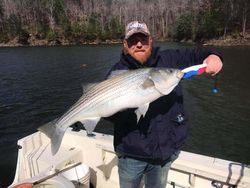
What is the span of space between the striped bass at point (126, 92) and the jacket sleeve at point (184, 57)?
0.36 metres

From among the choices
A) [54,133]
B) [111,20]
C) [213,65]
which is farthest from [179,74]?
[111,20]

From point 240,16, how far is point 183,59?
57.0 meters

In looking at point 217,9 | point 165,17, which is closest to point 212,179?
point 217,9

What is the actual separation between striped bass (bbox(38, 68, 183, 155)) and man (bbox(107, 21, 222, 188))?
5.2 inches

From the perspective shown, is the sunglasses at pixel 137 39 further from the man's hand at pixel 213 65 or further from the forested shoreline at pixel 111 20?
the forested shoreline at pixel 111 20

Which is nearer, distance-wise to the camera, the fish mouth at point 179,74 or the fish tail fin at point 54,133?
the fish mouth at point 179,74

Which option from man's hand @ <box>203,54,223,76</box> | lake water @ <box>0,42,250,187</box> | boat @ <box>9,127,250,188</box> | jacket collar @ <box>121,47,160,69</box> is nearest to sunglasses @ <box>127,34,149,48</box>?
jacket collar @ <box>121,47,160,69</box>

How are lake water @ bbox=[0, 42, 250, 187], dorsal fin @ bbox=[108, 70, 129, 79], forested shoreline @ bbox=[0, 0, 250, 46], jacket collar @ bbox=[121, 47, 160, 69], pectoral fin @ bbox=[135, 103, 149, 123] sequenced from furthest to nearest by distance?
forested shoreline @ bbox=[0, 0, 250, 46], lake water @ bbox=[0, 42, 250, 187], jacket collar @ bbox=[121, 47, 160, 69], dorsal fin @ bbox=[108, 70, 129, 79], pectoral fin @ bbox=[135, 103, 149, 123]

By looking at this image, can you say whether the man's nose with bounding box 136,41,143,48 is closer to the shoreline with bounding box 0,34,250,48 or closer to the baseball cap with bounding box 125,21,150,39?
the baseball cap with bounding box 125,21,150,39

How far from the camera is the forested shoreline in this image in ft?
179

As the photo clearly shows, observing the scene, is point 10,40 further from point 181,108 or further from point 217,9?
point 181,108

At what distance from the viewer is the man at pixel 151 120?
9.69ft

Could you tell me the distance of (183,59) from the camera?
125 inches

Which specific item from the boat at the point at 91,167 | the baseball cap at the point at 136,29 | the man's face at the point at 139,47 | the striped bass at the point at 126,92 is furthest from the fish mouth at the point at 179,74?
the boat at the point at 91,167
